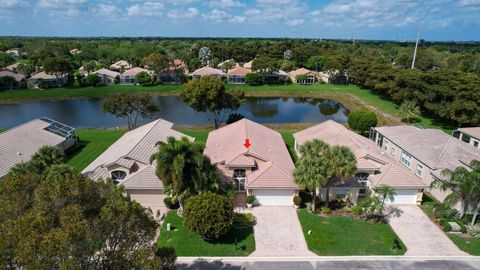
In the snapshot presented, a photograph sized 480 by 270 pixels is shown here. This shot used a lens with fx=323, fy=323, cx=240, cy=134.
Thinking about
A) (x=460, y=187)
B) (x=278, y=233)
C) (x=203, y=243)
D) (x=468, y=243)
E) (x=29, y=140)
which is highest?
(x=460, y=187)

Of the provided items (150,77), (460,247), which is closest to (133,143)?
(460,247)

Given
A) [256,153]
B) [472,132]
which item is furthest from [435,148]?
[256,153]

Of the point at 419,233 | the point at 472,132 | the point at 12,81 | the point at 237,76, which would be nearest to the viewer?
the point at 419,233

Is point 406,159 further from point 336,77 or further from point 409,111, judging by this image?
point 336,77

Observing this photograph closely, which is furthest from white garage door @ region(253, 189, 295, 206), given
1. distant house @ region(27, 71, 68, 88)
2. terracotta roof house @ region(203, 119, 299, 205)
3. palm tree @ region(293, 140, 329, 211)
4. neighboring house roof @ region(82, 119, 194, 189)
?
distant house @ region(27, 71, 68, 88)

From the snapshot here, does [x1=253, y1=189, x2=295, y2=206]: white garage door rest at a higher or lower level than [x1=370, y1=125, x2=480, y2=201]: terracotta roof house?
lower

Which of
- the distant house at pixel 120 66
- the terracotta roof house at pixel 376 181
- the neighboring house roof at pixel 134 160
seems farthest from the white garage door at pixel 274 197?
the distant house at pixel 120 66

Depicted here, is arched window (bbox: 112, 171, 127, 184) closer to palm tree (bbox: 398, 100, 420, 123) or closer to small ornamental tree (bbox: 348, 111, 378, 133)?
small ornamental tree (bbox: 348, 111, 378, 133)
